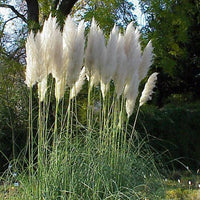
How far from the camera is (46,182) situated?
2689 mm

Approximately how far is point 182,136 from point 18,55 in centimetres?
350

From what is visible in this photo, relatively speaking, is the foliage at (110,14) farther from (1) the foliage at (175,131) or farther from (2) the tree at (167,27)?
(1) the foliage at (175,131)

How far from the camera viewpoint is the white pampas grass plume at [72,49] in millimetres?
2814

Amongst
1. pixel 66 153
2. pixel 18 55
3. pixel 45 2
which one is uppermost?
pixel 45 2

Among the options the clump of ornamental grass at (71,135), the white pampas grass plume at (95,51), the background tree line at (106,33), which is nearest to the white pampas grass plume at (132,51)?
the clump of ornamental grass at (71,135)

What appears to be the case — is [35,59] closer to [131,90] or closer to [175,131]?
[131,90]

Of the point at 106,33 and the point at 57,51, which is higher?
the point at 106,33

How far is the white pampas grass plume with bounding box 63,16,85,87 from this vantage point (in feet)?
9.23

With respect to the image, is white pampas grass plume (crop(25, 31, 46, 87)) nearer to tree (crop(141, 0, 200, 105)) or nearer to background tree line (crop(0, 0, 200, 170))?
background tree line (crop(0, 0, 200, 170))

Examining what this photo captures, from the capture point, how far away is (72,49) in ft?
9.28

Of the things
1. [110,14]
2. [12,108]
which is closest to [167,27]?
[110,14]

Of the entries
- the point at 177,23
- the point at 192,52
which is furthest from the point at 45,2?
the point at 192,52

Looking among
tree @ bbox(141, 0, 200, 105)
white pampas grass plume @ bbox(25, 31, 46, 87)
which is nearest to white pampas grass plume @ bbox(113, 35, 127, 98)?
white pampas grass plume @ bbox(25, 31, 46, 87)

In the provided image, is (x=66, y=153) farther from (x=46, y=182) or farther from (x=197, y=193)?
(x=197, y=193)
